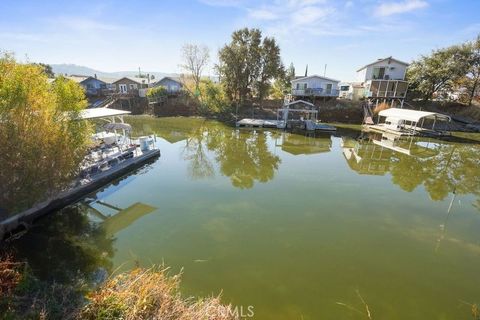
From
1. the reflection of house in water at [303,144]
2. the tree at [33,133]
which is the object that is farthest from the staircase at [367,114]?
the tree at [33,133]

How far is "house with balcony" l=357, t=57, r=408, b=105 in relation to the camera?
36969 millimetres

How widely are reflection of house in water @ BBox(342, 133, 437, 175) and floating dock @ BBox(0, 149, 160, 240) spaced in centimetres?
1495

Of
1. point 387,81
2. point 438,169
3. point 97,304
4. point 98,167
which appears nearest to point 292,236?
point 97,304

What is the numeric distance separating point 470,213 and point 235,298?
1216cm

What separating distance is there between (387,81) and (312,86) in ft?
33.6

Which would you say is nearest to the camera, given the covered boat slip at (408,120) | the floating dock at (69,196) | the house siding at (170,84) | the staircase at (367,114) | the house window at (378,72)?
the floating dock at (69,196)

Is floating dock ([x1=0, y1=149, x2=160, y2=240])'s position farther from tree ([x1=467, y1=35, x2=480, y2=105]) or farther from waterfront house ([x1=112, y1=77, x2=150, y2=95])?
tree ([x1=467, y1=35, x2=480, y2=105])

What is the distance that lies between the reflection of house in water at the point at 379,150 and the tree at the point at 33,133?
16.7 m

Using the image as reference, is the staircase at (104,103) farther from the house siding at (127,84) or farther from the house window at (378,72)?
the house window at (378,72)

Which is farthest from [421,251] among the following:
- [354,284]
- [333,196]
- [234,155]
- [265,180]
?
[234,155]

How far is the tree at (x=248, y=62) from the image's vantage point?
3678 centimetres

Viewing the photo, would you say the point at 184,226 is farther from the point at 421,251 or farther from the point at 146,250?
the point at 421,251

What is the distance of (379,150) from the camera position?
23.5 metres

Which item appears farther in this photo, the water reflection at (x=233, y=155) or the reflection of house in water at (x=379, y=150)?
the reflection of house in water at (x=379, y=150)
